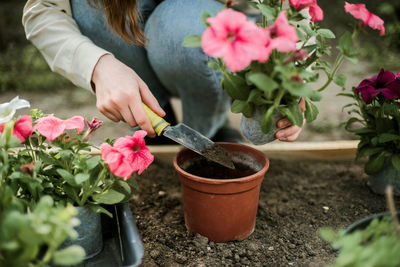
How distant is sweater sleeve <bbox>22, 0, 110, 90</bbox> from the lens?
129 centimetres

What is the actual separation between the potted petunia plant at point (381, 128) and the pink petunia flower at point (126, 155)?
76cm

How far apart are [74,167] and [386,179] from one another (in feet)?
3.69

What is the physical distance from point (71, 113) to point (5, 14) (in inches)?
96.0

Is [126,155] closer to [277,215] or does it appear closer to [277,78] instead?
[277,78]

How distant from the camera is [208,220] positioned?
1.19 meters

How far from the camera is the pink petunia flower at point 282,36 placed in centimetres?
80

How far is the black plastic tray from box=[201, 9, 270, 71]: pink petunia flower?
1.71 ft

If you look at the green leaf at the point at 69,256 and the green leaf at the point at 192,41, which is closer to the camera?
the green leaf at the point at 69,256

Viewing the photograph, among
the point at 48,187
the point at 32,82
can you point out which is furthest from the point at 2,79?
the point at 48,187

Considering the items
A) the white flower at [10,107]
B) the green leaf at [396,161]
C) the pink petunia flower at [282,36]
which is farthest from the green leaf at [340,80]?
the white flower at [10,107]

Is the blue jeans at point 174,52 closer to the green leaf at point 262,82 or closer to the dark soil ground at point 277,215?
the dark soil ground at point 277,215

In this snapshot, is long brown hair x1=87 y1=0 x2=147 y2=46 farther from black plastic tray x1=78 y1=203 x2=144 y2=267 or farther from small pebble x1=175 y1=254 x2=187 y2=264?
small pebble x1=175 y1=254 x2=187 y2=264

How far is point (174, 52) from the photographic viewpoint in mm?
1555

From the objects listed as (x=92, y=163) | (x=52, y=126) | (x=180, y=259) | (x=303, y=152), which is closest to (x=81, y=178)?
(x=92, y=163)
